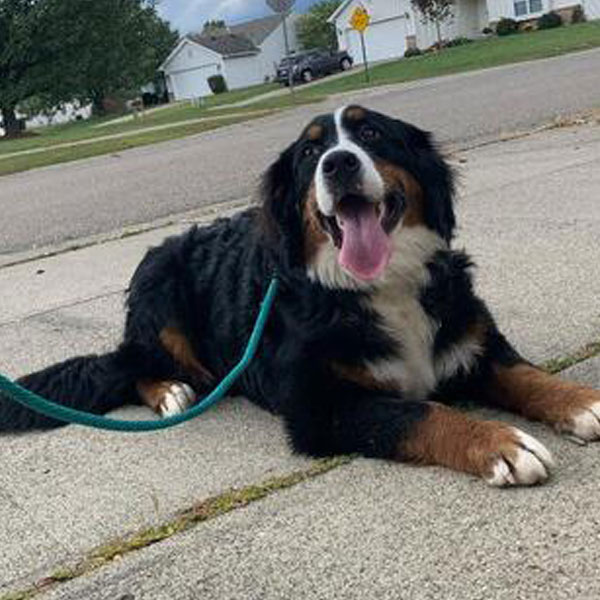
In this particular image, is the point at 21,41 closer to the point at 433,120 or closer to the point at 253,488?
the point at 433,120

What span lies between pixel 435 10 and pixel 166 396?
200 feet

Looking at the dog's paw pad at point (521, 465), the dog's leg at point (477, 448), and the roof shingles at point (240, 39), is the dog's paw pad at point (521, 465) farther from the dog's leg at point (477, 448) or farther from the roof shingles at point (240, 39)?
the roof shingles at point (240, 39)

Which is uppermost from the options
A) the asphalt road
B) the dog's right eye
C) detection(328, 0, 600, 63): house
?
detection(328, 0, 600, 63): house

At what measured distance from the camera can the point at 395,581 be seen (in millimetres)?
2871

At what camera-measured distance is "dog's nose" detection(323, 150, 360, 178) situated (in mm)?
3965

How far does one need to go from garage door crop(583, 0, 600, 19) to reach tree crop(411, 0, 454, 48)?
8.17 metres

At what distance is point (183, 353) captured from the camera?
501 cm

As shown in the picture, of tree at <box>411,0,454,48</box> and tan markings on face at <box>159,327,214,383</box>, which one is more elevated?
tree at <box>411,0,454,48</box>

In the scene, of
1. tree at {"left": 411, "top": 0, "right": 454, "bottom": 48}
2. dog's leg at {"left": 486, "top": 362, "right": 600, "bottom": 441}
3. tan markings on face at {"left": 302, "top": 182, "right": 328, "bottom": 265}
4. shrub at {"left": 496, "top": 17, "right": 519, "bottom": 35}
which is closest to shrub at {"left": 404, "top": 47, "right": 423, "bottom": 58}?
tree at {"left": 411, "top": 0, "right": 454, "bottom": 48}

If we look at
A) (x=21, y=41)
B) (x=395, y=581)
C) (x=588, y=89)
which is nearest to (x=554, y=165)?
(x=395, y=581)

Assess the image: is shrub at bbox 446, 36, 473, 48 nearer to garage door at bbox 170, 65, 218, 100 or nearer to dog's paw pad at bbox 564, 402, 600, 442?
garage door at bbox 170, 65, 218, 100

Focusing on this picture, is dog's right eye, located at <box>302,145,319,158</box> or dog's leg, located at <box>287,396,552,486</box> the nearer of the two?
dog's leg, located at <box>287,396,552,486</box>

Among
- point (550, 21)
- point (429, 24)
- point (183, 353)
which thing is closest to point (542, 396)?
point (183, 353)

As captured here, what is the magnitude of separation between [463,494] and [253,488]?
0.78 meters
